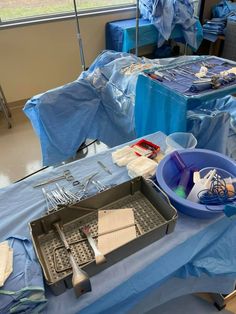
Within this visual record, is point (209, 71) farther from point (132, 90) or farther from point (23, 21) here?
point (23, 21)

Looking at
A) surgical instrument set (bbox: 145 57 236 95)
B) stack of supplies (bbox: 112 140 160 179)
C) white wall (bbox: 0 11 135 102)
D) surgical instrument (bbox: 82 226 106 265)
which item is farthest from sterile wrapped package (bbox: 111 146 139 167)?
white wall (bbox: 0 11 135 102)

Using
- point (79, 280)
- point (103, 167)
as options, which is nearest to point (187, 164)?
point (103, 167)

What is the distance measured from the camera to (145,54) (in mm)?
3549

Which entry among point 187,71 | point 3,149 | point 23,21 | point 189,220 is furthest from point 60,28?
point 189,220

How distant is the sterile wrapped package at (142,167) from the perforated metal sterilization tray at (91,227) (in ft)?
0.20

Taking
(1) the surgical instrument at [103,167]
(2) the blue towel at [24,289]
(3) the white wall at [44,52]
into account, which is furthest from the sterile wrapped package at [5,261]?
(3) the white wall at [44,52]

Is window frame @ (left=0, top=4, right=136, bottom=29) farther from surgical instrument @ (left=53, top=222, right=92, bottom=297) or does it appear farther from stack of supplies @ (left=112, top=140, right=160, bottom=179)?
surgical instrument @ (left=53, top=222, right=92, bottom=297)

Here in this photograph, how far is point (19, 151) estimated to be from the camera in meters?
2.31

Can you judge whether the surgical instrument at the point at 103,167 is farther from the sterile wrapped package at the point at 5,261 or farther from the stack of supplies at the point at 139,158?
the sterile wrapped package at the point at 5,261

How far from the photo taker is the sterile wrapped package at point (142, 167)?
855 mm

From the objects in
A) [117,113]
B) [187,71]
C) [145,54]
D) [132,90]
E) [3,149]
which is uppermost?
[187,71]

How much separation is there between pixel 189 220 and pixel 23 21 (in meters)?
2.78

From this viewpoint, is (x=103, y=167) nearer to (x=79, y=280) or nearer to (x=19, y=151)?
(x=79, y=280)

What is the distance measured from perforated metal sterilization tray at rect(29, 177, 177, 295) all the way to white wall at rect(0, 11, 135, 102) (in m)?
2.54
